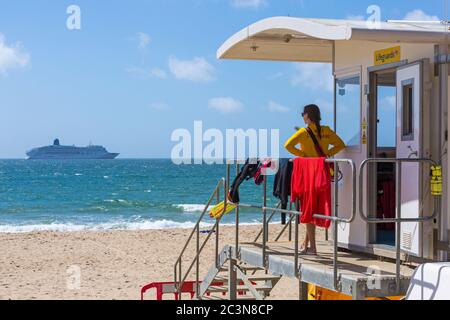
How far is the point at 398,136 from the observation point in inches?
313

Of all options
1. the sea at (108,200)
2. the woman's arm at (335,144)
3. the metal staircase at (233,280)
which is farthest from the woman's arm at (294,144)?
the sea at (108,200)

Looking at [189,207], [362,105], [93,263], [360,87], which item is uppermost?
[360,87]

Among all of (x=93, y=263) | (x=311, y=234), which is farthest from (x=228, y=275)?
(x=93, y=263)

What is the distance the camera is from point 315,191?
24.8ft

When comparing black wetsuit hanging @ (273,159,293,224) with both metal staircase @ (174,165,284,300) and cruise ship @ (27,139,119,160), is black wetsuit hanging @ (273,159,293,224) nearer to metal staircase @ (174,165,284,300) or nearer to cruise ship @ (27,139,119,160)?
metal staircase @ (174,165,284,300)

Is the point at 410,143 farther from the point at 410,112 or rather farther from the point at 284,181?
the point at 284,181

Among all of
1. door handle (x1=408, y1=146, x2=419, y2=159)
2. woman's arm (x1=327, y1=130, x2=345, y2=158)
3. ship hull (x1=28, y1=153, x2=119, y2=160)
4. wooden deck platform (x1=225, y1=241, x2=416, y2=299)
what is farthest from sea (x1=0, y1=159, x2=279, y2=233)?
ship hull (x1=28, y1=153, x2=119, y2=160)

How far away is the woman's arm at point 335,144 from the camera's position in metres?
8.47

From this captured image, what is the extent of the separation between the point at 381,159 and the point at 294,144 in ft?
5.25

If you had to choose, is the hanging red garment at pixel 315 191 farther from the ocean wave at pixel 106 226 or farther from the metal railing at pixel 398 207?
the ocean wave at pixel 106 226

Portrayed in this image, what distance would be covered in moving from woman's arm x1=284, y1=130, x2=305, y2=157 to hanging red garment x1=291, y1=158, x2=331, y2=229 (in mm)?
471

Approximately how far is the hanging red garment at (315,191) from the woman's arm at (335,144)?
86 centimetres
